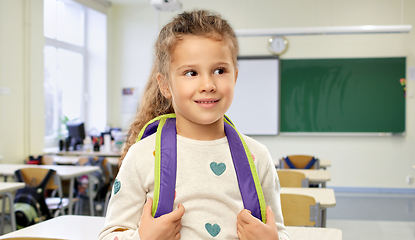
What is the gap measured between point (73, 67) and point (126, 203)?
570cm

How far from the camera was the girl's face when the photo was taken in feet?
2.45

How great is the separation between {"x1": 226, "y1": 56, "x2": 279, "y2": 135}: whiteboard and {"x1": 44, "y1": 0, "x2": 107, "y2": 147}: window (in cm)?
249

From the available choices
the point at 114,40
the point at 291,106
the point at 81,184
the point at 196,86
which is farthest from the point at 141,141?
the point at 114,40

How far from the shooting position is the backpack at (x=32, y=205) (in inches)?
116

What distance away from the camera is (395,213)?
14.6ft

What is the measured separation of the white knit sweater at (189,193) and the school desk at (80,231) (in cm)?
63

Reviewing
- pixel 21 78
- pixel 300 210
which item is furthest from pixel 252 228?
pixel 21 78

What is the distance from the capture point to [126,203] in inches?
29.8

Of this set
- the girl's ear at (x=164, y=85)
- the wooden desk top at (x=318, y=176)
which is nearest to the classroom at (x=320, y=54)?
the wooden desk top at (x=318, y=176)

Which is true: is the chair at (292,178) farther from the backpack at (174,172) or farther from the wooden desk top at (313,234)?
the backpack at (174,172)

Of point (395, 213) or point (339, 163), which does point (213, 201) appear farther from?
point (339, 163)

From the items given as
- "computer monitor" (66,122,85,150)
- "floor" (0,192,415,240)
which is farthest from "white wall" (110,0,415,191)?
"computer monitor" (66,122,85,150)

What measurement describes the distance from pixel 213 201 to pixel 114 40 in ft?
20.5

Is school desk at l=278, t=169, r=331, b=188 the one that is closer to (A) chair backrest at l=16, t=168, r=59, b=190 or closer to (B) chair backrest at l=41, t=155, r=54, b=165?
(A) chair backrest at l=16, t=168, r=59, b=190
